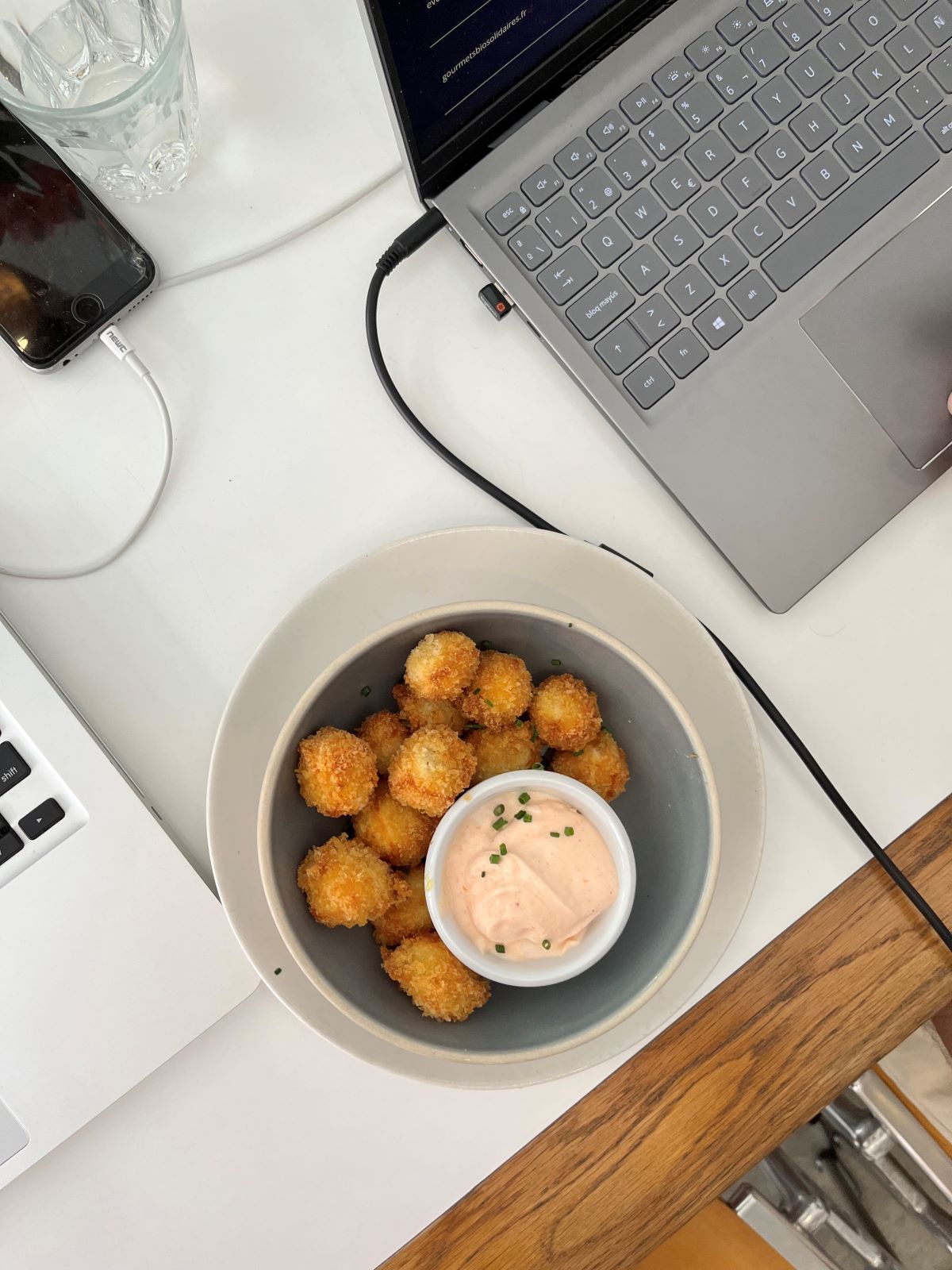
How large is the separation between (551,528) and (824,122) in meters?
0.34

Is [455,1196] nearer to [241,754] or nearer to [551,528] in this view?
[241,754]

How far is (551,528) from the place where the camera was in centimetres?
64

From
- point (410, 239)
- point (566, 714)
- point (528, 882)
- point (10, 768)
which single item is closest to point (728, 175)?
point (410, 239)

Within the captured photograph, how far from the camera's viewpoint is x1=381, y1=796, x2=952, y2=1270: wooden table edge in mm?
641

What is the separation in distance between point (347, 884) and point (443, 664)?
15cm

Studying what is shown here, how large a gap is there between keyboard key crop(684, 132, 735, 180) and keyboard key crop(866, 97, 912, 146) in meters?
0.11

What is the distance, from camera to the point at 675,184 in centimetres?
64

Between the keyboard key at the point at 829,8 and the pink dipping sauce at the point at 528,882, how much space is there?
0.58 meters

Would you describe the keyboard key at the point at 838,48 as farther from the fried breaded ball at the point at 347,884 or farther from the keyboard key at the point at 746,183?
the fried breaded ball at the point at 347,884

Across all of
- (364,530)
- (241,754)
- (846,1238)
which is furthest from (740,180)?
(846,1238)

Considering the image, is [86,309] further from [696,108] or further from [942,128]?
[942,128]

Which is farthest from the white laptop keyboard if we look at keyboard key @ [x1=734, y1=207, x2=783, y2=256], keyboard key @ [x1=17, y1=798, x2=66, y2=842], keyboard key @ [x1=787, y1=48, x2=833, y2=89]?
keyboard key @ [x1=787, y1=48, x2=833, y2=89]

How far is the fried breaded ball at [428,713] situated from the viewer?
62 centimetres

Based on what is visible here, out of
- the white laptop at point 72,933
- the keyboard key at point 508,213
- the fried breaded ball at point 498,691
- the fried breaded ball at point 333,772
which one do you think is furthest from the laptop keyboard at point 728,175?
the white laptop at point 72,933
